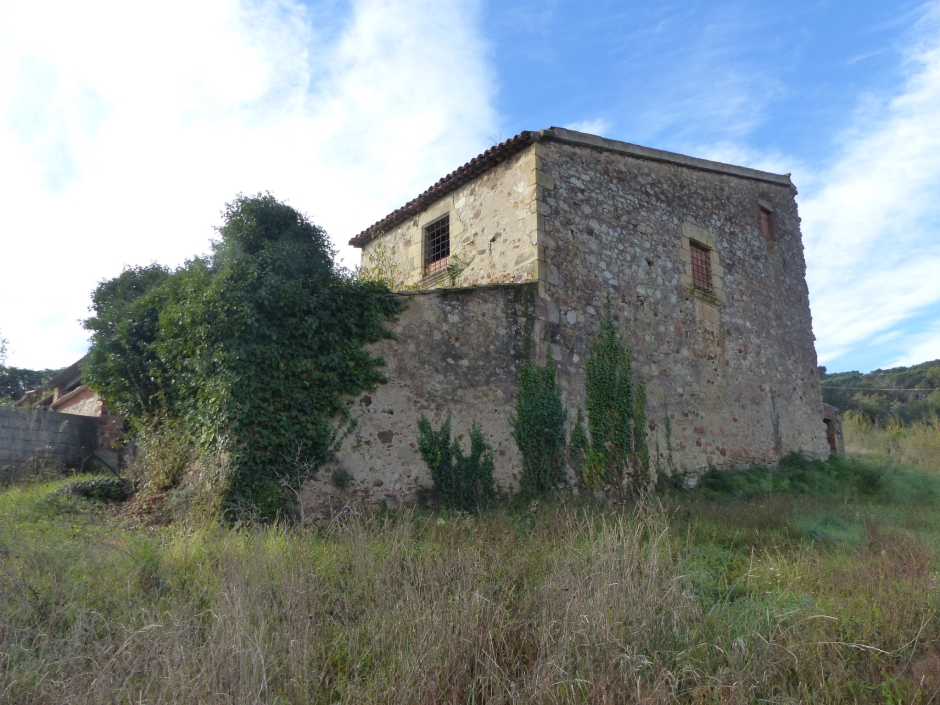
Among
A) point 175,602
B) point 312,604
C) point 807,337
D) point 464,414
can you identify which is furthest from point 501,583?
point 807,337

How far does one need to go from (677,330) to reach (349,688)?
29.4ft

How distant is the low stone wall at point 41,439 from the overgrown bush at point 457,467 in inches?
244

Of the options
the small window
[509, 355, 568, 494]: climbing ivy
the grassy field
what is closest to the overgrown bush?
[509, 355, 568, 494]: climbing ivy

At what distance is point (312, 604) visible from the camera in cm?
415

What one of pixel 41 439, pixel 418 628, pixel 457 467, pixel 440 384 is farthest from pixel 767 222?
pixel 41 439

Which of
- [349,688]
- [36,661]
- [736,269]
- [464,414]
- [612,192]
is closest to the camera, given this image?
[349,688]

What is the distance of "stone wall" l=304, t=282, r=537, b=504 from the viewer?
7510 mm

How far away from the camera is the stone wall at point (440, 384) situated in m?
7.51

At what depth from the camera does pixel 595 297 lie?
9.79m

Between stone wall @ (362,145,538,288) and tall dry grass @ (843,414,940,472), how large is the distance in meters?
11.1

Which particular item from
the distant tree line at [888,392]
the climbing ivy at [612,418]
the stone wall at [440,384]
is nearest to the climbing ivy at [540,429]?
the stone wall at [440,384]

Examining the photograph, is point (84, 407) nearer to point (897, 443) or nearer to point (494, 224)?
point (494, 224)

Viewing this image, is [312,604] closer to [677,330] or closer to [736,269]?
[677,330]

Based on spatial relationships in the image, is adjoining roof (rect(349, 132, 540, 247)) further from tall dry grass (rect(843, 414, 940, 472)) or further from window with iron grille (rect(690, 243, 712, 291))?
tall dry grass (rect(843, 414, 940, 472))
